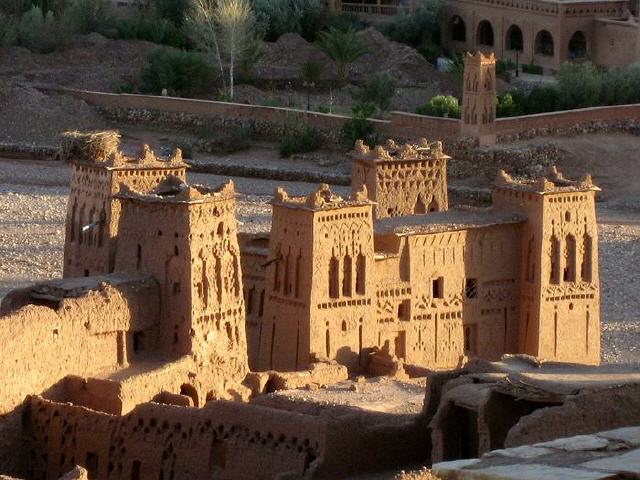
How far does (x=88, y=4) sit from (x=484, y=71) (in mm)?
28264

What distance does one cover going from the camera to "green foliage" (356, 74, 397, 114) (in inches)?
2894

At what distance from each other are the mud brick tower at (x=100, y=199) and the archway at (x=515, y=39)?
37.1m

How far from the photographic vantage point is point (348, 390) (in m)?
39.9

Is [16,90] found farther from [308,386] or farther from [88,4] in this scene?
[308,386]

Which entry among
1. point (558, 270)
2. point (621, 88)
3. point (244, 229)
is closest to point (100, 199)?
point (558, 270)

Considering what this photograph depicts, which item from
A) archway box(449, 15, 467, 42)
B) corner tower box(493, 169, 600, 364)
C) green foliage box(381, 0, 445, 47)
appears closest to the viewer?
corner tower box(493, 169, 600, 364)

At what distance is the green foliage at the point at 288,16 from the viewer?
276 feet

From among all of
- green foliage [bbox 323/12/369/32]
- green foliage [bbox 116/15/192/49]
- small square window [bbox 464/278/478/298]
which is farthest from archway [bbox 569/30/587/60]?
small square window [bbox 464/278/478/298]

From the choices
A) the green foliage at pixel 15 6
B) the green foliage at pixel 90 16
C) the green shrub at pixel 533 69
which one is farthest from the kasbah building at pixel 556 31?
the green foliage at pixel 15 6

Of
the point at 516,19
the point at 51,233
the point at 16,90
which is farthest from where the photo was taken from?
the point at 516,19

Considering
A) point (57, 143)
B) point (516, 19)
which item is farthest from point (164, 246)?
point (516, 19)

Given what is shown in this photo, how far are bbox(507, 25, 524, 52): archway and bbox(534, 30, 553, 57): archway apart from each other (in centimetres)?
61

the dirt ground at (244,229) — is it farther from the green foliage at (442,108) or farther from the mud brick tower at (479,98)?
the green foliage at (442,108)

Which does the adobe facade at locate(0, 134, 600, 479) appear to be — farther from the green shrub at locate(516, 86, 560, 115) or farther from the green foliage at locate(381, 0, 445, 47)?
the green foliage at locate(381, 0, 445, 47)
